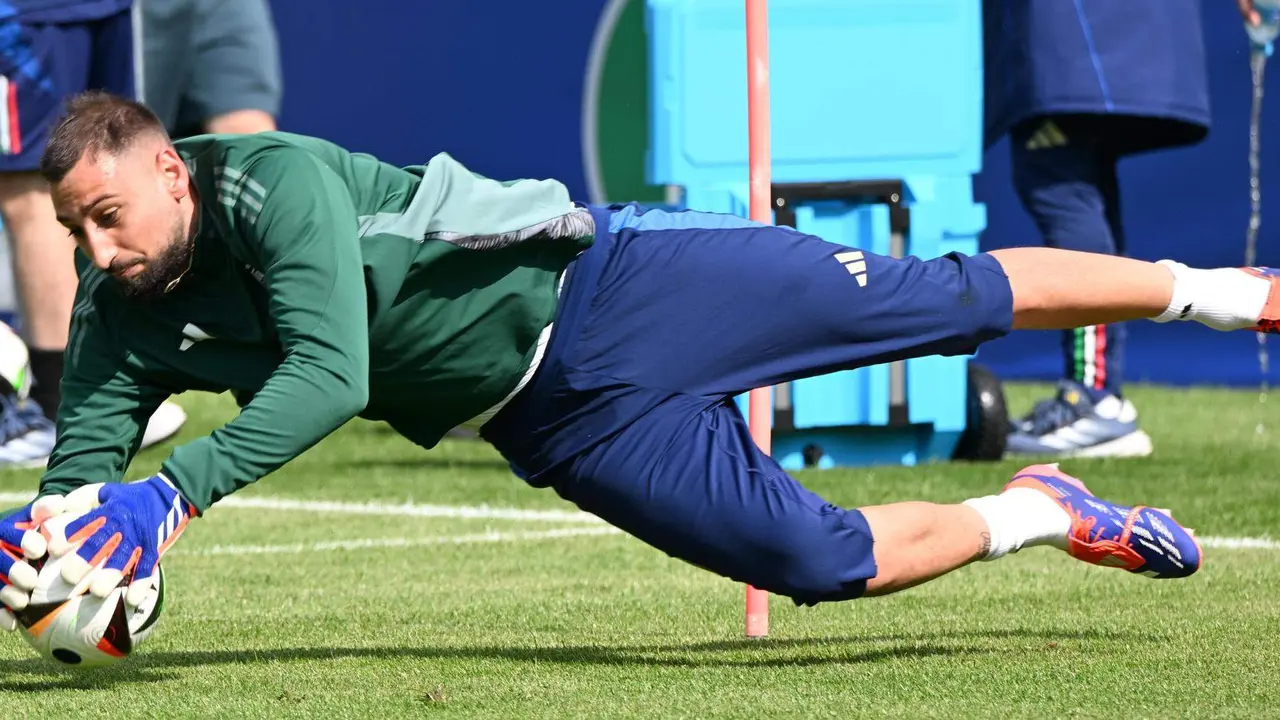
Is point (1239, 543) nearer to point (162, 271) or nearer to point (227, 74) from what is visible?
point (162, 271)

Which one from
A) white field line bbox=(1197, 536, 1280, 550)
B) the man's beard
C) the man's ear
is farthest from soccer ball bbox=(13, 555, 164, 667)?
white field line bbox=(1197, 536, 1280, 550)

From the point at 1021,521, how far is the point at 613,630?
88 centimetres

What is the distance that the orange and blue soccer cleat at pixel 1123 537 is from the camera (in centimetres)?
405

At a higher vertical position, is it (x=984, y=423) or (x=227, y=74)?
(x=227, y=74)

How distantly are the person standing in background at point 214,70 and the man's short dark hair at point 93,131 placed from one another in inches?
154

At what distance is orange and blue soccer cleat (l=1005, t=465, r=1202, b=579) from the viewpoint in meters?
4.05

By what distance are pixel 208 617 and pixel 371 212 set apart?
1.31 metres

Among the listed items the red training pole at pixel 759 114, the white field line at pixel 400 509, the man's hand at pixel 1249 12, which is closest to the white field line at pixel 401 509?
the white field line at pixel 400 509

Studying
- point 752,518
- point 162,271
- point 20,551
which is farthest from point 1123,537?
point 20,551

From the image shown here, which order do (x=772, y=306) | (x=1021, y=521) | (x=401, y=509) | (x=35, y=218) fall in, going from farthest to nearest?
(x=35, y=218)
(x=401, y=509)
(x=1021, y=521)
(x=772, y=306)

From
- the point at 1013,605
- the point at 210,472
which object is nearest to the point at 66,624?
the point at 210,472

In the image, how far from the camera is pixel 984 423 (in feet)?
23.5

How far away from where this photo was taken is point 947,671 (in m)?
3.70

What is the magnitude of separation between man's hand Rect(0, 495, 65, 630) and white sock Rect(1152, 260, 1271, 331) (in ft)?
7.04
